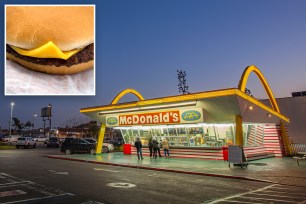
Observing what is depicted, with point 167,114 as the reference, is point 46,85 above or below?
above

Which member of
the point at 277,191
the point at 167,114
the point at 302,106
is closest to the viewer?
the point at 277,191

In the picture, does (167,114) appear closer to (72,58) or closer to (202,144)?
(202,144)

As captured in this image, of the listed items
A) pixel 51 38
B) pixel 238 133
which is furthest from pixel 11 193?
pixel 238 133

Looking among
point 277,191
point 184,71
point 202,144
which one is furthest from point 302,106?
point 184,71

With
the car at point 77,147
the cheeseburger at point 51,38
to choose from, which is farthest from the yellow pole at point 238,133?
the car at point 77,147

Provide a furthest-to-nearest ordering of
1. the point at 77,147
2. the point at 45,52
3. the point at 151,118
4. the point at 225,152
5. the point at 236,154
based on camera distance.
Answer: the point at 77,147 → the point at 151,118 → the point at 225,152 → the point at 45,52 → the point at 236,154

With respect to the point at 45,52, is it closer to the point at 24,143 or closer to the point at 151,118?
the point at 151,118
